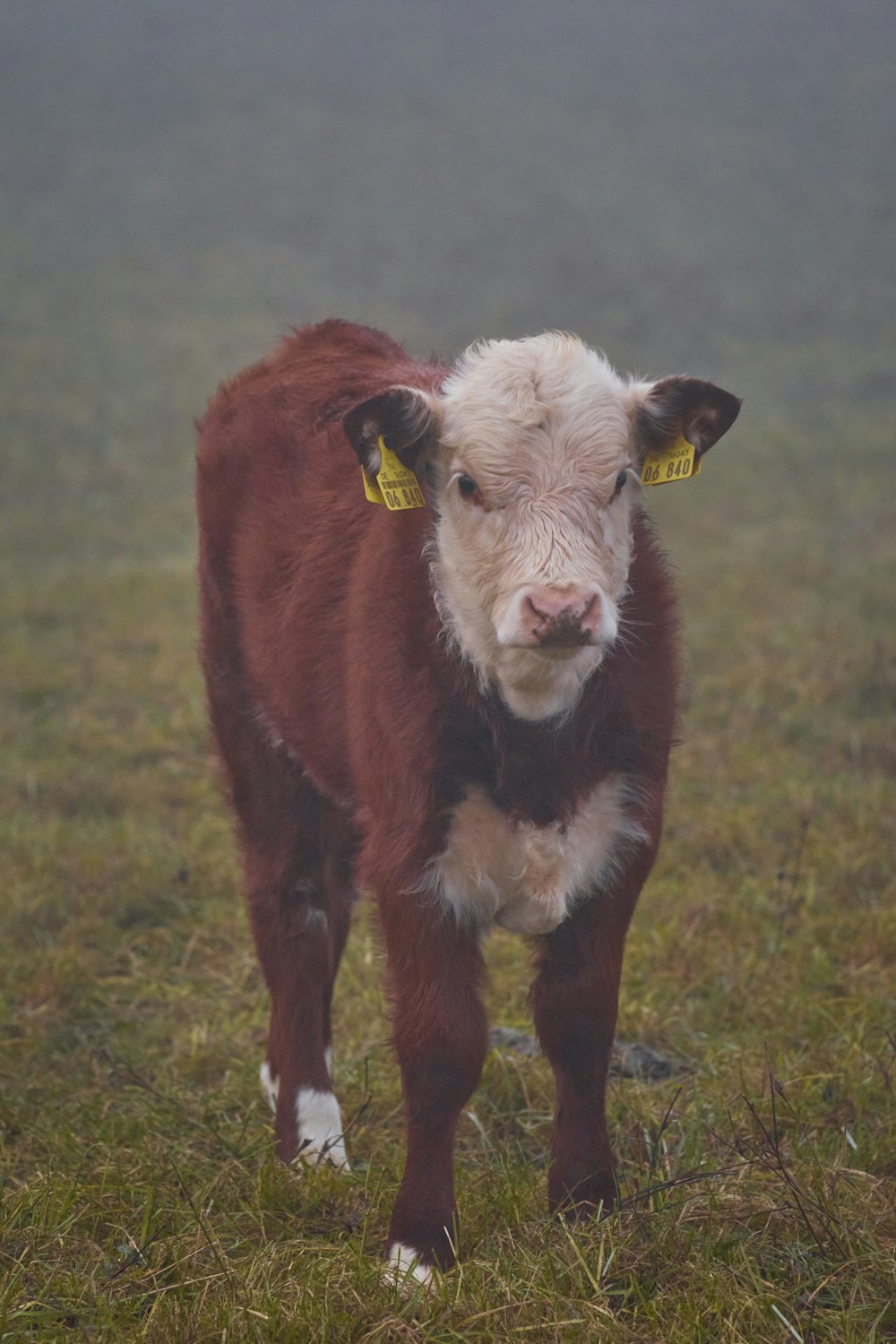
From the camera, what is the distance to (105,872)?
616 centimetres

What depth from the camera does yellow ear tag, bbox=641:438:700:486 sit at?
346cm

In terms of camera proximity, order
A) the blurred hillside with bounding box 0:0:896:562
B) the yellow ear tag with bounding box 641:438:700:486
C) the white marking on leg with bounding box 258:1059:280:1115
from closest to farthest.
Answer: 1. the yellow ear tag with bounding box 641:438:700:486
2. the white marking on leg with bounding box 258:1059:280:1115
3. the blurred hillside with bounding box 0:0:896:562

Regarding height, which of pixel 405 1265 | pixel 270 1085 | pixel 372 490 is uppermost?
pixel 372 490

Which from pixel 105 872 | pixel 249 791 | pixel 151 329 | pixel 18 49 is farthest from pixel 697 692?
pixel 18 49

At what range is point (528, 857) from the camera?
3.28 meters

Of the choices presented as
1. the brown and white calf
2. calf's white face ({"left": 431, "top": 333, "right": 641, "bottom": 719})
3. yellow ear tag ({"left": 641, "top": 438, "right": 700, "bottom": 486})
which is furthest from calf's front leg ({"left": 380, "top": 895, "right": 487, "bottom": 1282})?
yellow ear tag ({"left": 641, "top": 438, "right": 700, "bottom": 486})

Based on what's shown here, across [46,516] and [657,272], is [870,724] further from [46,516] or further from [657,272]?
[657,272]

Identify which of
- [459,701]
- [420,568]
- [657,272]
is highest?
[657,272]

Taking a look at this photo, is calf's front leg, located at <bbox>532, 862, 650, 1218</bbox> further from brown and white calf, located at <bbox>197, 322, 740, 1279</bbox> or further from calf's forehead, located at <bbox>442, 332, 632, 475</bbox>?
calf's forehead, located at <bbox>442, 332, 632, 475</bbox>

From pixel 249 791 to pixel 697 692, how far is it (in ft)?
15.0

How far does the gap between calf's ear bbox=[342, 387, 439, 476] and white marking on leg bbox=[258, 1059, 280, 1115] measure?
6.69ft

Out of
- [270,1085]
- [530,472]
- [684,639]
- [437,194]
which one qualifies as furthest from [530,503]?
[437,194]

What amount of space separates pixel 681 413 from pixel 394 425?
688 millimetres

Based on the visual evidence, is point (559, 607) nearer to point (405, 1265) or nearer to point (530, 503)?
point (530, 503)
